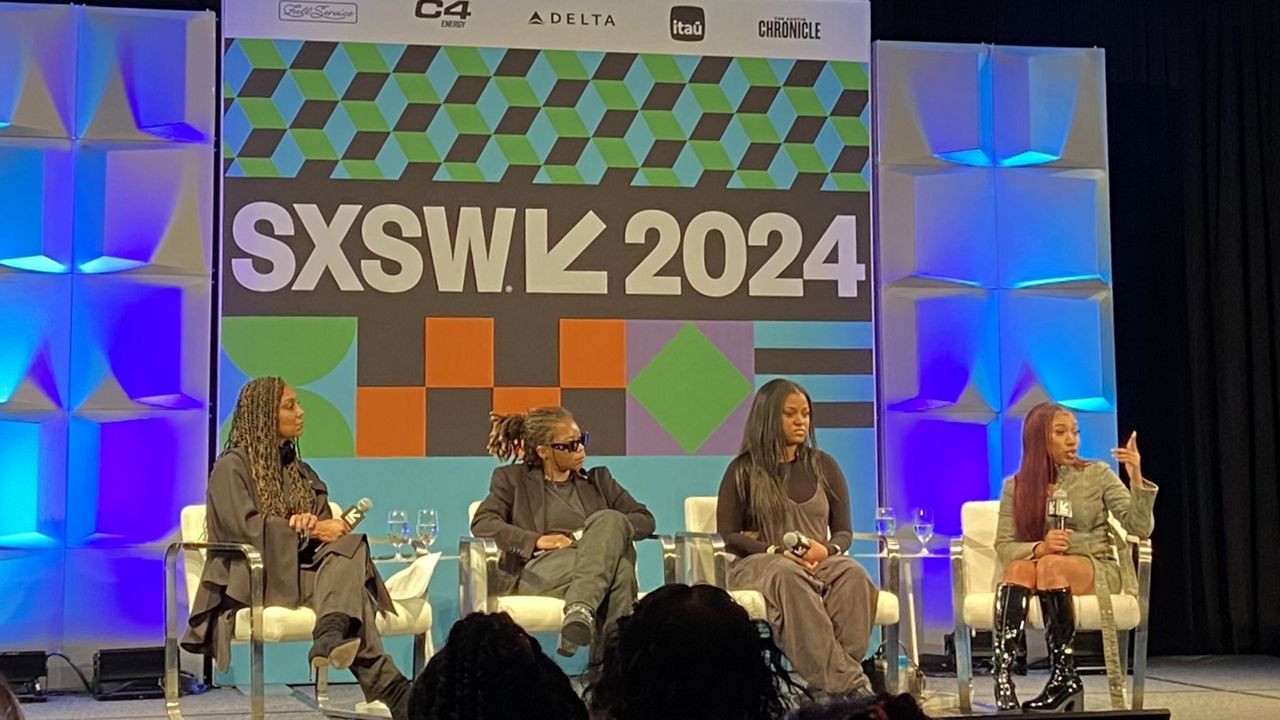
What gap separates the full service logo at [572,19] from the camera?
5.61m

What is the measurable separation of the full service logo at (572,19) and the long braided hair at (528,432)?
1.61 metres

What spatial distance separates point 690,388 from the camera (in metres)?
5.61

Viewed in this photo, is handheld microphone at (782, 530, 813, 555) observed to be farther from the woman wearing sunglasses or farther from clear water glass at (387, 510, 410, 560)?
clear water glass at (387, 510, 410, 560)

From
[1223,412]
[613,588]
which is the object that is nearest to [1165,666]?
[1223,412]

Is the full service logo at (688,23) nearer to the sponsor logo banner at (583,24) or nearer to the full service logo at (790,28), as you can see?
the sponsor logo banner at (583,24)

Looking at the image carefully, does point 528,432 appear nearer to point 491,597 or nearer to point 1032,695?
point 491,597

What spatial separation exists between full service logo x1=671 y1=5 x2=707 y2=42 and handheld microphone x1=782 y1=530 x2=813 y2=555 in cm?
213

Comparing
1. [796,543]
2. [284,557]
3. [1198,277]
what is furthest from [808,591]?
[1198,277]

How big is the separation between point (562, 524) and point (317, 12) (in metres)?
2.12

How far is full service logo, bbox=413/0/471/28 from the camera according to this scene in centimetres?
556

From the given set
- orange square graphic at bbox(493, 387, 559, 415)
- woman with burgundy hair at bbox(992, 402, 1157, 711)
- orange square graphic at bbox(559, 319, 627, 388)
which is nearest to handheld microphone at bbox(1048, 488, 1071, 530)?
woman with burgundy hair at bbox(992, 402, 1157, 711)

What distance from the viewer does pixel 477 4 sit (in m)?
5.57

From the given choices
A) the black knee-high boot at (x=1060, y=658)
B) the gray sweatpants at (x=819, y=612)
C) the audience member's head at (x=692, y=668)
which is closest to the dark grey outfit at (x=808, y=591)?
the gray sweatpants at (x=819, y=612)

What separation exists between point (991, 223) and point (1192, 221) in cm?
110
